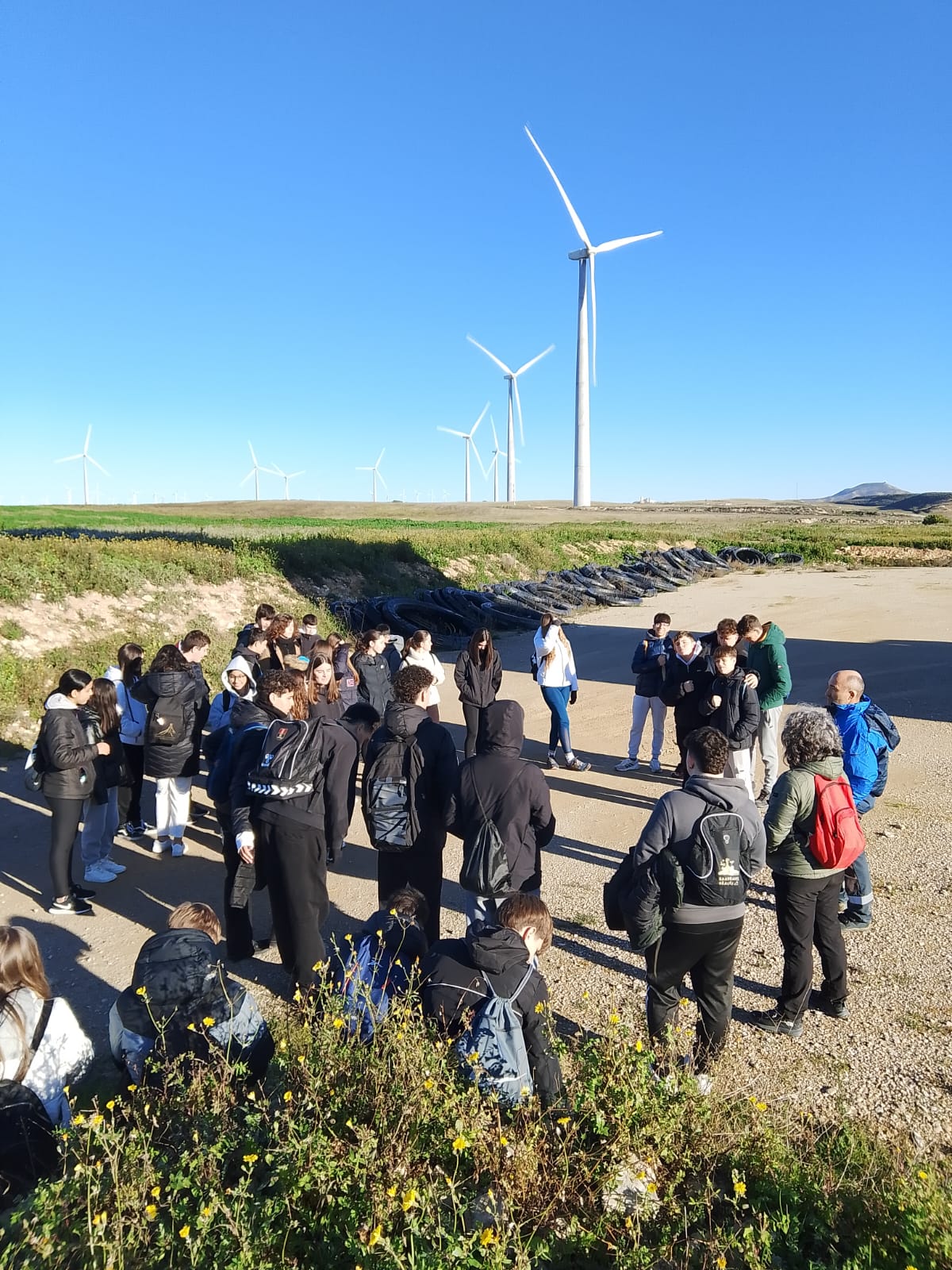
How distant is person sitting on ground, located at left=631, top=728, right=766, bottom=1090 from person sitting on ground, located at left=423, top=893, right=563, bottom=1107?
0.72 metres

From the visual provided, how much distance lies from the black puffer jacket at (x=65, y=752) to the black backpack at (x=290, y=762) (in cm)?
195

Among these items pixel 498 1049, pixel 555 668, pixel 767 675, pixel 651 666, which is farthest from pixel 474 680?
pixel 498 1049

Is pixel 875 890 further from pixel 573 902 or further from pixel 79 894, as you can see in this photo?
pixel 79 894

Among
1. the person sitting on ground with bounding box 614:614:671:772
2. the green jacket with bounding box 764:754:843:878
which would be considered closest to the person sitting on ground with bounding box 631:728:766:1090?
the green jacket with bounding box 764:754:843:878

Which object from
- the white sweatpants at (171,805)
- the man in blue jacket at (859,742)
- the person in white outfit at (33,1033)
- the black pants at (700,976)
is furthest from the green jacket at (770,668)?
the person in white outfit at (33,1033)

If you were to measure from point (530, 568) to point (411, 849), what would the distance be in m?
26.5

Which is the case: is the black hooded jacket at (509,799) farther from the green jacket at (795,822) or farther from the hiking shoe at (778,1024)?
the hiking shoe at (778,1024)

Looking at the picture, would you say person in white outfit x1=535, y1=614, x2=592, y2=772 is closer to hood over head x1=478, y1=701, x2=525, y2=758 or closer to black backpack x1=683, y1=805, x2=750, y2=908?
hood over head x1=478, y1=701, x2=525, y2=758

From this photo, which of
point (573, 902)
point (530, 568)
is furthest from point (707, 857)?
point (530, 568)

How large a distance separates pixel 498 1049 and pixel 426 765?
1976 millimetres

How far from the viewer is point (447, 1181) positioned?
2822mm

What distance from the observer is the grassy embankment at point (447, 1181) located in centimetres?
271

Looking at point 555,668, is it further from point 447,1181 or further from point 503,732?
point 447,1181

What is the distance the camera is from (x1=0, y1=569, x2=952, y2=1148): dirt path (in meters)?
4.23
